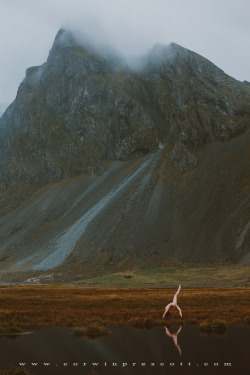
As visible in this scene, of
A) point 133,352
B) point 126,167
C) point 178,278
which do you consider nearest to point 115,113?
point 126,167

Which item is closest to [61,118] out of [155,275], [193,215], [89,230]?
[89,230]

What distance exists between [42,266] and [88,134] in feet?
261

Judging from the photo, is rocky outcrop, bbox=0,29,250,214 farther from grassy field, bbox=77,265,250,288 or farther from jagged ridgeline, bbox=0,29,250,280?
grassy field, bbox=77,265,250,288

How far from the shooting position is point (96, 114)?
565ft

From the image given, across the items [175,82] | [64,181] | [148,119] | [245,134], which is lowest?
[64,181]

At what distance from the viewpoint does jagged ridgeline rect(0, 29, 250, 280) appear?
4161 inches

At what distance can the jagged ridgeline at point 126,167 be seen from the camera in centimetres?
10569

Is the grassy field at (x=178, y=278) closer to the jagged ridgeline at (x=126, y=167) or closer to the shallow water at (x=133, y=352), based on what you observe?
the jagged ridgeline at (x=126, y=167)

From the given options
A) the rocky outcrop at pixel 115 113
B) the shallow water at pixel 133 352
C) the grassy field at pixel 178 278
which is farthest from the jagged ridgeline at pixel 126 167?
the shallow water at pixel 133 352

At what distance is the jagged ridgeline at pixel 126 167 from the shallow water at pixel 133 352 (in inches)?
3149

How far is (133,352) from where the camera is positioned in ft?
49.1

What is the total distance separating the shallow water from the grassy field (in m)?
57.6

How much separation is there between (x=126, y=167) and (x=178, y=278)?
72.6 metres

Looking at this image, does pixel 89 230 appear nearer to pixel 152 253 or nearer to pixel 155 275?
pixel 152 253
